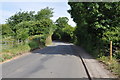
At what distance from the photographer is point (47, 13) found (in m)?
66.8

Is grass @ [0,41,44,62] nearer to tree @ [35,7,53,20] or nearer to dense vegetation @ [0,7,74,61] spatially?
dense vegetation @ [0,7,74,61]

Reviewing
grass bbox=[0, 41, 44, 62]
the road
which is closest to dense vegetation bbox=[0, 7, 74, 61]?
grass bbox=[0, 41, 44, 62]

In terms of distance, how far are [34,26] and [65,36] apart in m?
29.2

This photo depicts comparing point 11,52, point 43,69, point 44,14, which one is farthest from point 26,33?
point 44,14

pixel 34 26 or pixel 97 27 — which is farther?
pixel 34 26

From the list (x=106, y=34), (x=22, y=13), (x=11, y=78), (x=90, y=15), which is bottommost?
(x=11, y=78)

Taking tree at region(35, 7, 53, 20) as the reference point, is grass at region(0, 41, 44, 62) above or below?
below

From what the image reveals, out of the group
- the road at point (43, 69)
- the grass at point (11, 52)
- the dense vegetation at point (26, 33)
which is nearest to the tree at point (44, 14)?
the dense vegetation at point (26, 33)

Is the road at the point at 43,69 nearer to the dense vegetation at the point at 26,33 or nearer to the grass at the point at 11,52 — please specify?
the grass at the point at 11,52

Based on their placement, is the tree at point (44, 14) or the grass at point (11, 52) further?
the tree at point (44, 14)

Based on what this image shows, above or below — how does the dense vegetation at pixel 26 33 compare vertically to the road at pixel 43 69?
above

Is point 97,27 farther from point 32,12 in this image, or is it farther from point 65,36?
point 65,36

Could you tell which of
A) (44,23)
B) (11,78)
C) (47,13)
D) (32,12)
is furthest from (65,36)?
(11,78)

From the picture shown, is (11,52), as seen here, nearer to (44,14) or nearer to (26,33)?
(26,33)
